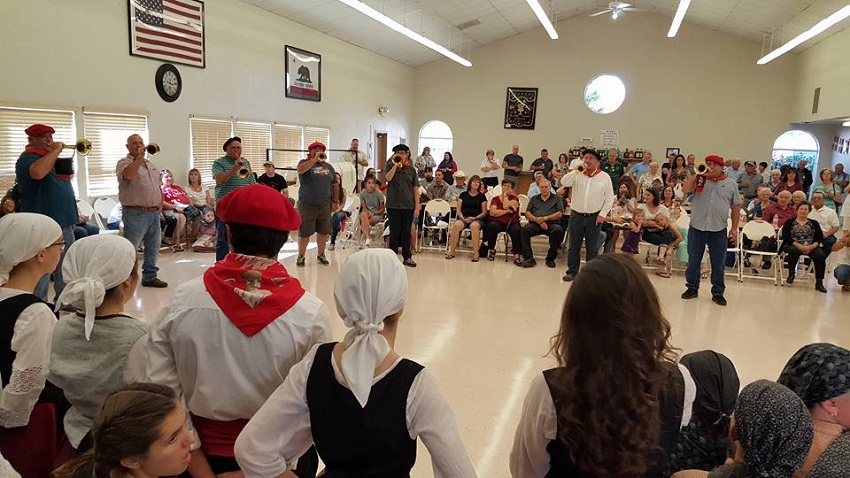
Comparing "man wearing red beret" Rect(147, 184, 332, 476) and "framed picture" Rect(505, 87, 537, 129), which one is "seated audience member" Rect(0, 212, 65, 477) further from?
"framed picture" Rect(505, 87, 537, 129)

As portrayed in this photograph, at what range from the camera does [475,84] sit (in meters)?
14.4

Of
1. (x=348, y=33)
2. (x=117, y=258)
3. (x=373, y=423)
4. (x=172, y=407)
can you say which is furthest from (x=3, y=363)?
(x=348, y=33)

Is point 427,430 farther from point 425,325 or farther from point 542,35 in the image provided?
point 542,35

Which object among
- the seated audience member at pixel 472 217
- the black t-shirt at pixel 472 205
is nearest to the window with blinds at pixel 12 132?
the seated audience member at pixel 472 217

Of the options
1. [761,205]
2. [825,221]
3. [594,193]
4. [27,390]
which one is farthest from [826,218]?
[27,390]

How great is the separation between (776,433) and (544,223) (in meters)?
6.26

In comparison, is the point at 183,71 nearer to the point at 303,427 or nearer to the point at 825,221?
the point at 303,427

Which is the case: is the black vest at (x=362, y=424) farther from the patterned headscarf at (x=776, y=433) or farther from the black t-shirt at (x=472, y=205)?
the black t-shirt at (x=472, y=205)

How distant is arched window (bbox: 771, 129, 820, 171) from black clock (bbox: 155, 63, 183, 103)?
12.6 m

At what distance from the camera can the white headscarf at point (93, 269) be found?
141 centimetres

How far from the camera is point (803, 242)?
6.31 m

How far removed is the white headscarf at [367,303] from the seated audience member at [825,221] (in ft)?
22.8

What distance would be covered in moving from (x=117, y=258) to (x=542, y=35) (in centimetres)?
1380

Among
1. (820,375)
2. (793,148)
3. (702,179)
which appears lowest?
(820,375)
